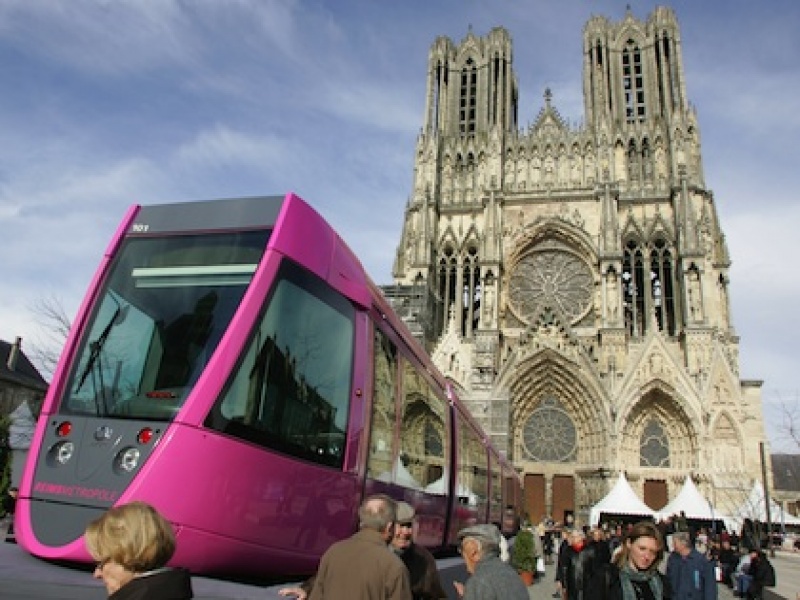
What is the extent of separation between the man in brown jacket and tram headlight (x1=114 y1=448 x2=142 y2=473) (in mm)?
1183

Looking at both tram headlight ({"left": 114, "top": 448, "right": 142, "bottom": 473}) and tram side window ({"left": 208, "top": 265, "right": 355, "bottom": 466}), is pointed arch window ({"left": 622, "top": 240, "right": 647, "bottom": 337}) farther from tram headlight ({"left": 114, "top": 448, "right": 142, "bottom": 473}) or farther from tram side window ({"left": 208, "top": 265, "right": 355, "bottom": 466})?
tram headlight ({"left": 114, "top": 448, "right": 142, "bottom": 473})

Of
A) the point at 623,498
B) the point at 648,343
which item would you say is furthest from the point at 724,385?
the point at 623,498

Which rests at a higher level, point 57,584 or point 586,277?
point 586,277

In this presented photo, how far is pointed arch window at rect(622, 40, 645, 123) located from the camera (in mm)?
32000

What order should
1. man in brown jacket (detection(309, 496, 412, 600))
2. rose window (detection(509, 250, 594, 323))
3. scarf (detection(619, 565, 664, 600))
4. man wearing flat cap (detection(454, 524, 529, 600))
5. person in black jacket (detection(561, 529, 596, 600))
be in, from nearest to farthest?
man in brown jacket (detection(309, 496, 412, 600)) → man wearing flat cap (detection(454, 524, 529, 600)) → scarf (detection(619, 565, 664, 600)) → person in black jacket (detection(561, 529, 596, 600)) → rose window (detection(509, 250, 594, 323))

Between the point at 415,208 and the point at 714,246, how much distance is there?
13529mm

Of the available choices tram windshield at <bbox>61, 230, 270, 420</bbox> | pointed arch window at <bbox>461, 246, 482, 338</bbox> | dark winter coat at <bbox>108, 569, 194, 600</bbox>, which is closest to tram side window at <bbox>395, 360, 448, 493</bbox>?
tram windshield at <bbox>61, 230, 270, 420</bbox>

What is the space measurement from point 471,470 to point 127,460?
6.59 meters

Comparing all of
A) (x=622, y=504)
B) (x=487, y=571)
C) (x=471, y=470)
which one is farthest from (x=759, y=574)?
(x=622, y=504)

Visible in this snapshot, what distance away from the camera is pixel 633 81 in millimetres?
32688

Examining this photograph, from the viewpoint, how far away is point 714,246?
2795 cm

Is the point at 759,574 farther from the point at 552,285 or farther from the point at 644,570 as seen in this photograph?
the point at 552,285

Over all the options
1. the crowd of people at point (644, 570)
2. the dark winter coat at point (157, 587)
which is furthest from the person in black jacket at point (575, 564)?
the dark winter coat at point (157, 587)

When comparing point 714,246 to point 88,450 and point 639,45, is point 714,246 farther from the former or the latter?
point 88,450
